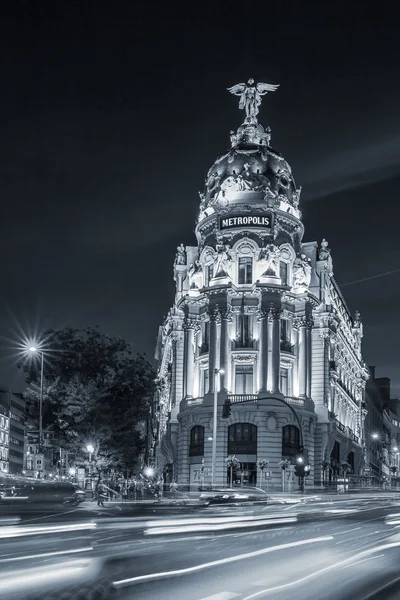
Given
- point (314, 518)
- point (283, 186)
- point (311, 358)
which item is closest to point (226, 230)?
point (283, 186)

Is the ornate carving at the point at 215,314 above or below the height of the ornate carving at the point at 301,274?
below

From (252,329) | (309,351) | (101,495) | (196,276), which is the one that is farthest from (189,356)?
(101,495)

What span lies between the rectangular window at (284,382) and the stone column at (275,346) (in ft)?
5.33

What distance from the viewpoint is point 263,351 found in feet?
234

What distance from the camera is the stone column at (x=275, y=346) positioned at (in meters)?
71.1

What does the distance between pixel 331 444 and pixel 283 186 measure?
24.8 metres

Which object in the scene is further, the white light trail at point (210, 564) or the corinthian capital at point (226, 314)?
the corinthian capital at point (226, 314)

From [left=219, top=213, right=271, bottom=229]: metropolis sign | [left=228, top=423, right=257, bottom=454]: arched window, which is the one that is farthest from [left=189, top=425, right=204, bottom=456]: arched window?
[left=219, top=213, right=271, bottom=229]: metropolis sign

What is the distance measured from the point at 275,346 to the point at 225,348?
170 inches

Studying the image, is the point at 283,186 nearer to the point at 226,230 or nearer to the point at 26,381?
the point at 226,230

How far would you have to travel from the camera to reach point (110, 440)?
62.2 m

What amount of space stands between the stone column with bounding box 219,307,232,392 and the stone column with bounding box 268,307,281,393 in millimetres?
3754

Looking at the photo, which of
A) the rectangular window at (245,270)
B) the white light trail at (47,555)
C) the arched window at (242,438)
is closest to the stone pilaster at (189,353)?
the arched window at (242,438)

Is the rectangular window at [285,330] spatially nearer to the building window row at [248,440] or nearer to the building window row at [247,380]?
the building window row at [247,380]
